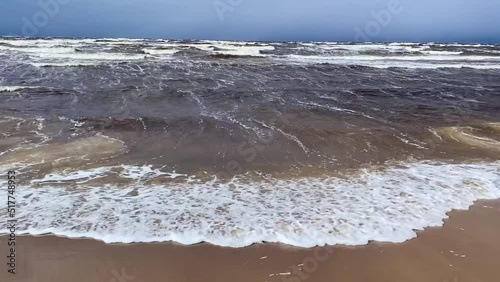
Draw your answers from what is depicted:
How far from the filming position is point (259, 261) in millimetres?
4641

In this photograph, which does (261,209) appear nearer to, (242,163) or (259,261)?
(259,261)

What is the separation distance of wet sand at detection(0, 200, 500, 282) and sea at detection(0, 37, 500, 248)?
22 cm

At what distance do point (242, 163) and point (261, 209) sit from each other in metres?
2.34

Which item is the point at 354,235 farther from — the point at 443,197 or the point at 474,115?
the point at 474,115

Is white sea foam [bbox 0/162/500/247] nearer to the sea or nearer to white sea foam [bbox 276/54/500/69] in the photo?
the sea

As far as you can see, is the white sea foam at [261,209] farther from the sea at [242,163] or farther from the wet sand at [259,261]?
the wet sand at [259,261]

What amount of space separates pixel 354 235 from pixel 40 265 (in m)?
3.89

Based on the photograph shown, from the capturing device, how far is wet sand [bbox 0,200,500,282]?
14.2 ft

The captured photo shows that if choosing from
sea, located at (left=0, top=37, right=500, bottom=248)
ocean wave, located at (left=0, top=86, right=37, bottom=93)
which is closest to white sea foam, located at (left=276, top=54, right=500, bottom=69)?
sea, located at (left=0, top=37, right=500, bottom=248)

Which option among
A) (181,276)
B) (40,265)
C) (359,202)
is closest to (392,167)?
(359,202)

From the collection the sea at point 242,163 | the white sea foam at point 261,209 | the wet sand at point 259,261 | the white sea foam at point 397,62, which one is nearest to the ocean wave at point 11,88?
the sea at point 242,163

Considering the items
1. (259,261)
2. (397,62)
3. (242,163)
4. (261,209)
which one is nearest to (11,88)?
(242,163)

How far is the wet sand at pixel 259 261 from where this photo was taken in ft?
14.2

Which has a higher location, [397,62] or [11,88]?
[397,62]
